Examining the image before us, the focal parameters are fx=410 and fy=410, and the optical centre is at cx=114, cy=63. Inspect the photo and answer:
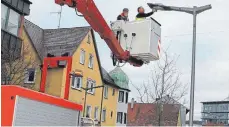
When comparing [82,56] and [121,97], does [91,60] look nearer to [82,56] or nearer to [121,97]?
[82,56]

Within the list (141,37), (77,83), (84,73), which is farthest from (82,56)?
(141,37)

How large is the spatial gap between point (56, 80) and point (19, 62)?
755 centimetres

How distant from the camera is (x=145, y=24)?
1012 cm

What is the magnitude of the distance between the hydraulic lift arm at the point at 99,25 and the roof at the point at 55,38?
24482 millimetres

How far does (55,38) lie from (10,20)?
1672cm

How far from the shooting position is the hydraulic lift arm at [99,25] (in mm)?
9156

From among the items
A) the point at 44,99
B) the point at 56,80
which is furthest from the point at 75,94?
the point at 44,99

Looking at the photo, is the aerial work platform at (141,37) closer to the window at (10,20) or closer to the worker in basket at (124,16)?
the worker in basket at (124,16)

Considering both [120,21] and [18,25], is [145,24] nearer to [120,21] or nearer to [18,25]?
[120,21]

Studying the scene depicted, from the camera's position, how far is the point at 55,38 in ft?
126

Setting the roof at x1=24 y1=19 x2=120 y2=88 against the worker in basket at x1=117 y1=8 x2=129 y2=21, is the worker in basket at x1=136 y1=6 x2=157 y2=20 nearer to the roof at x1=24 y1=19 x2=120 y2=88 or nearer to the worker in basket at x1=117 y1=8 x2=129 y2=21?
the worker in basket at x1=117 y1=8 x2=129 y2=21

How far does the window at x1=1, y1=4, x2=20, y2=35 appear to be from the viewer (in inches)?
827

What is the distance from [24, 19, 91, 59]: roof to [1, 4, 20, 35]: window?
40.9ft

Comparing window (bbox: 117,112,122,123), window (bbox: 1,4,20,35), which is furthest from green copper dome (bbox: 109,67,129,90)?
window (bbox: 1,4,20,35)
